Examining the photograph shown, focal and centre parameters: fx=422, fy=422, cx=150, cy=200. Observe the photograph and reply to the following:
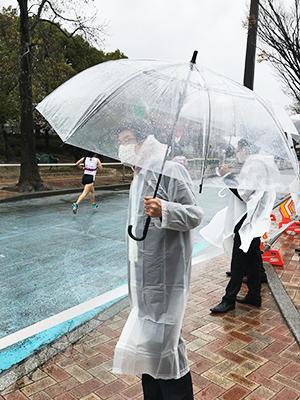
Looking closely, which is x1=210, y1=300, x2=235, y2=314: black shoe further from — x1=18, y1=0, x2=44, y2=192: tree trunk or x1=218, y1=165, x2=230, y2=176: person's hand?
x1=18, y1=0, x2=44, y2=192: tree trunk

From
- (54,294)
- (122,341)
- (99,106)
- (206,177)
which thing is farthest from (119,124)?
(54,294)

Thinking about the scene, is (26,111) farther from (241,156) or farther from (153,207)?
(153,207)

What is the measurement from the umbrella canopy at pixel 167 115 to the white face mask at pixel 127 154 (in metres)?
0.02

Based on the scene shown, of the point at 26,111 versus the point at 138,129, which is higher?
the point at 26,111

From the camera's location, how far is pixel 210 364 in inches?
126

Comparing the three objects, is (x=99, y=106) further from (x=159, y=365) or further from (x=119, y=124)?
(x=159, y=365)

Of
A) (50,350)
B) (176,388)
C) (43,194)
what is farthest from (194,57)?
(43,194)

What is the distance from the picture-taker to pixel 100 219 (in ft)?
30.4

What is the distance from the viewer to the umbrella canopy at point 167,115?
230cm

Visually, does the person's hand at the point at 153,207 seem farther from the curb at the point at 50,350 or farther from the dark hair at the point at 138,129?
the curb at the point at 50,350

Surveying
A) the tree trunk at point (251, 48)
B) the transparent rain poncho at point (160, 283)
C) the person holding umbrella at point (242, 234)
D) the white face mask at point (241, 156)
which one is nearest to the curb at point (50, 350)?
the person holding umbrella at point (242, 234)

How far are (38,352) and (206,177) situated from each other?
6.68ft

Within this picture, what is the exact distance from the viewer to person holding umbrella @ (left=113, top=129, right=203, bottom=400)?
219 cm

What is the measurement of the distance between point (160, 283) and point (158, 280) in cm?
2
